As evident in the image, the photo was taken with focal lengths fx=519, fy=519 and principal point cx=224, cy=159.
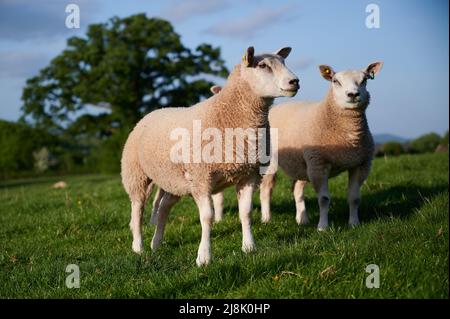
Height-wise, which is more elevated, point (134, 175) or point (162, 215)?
point (134, 175)

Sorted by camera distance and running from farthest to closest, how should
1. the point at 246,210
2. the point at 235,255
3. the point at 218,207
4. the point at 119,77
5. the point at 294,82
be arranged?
the point at 119,77 → the point at 218,207 → the point at 246,210 → the point at 294,82 → the point at 235,255

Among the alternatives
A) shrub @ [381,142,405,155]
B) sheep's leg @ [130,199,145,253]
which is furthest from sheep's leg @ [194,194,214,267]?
shrub @ [381,142,405,155]

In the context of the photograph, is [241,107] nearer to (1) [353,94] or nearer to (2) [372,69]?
(1) [353,94]

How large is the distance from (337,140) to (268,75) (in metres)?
2.26

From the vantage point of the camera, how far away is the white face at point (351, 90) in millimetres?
6934

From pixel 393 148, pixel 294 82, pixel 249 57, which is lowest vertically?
pixel 393 148

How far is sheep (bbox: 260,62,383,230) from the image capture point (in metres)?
7.12

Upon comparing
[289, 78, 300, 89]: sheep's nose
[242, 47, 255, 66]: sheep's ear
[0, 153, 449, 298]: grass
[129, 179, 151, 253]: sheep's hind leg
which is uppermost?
[242, 47, 255, 66]: sheep's ear

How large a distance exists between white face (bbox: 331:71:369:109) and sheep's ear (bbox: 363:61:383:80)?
187 mm

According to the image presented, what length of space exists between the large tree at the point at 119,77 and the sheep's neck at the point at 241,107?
112 feet

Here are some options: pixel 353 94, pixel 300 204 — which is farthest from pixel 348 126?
pixel 300 204

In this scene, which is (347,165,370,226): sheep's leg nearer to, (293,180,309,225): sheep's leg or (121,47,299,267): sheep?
(293,180,309,225): sheep's leg

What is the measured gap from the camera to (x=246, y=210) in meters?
5.77
